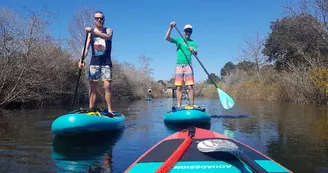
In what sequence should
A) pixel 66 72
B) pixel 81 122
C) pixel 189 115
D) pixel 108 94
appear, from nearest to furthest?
pixel 81 122, pixel 108 94, pixel 189 115, pixel 66 72

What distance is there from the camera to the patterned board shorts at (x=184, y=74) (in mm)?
7152

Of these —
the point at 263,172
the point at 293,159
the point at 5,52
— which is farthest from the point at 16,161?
the point at 5,52

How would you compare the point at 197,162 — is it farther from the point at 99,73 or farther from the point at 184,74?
the point at 184,74

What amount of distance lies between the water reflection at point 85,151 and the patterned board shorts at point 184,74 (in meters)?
2.34

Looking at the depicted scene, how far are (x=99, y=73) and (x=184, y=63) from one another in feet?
7.79

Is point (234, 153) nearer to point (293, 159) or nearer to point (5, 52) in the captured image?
point (293, 159)

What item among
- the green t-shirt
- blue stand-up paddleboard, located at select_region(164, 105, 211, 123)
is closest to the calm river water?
blue stand-up paddleboard, located at select_region(164, 105, 211, 123)

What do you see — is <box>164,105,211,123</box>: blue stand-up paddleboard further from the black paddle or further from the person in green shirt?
the black paddle

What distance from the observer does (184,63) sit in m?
7.25

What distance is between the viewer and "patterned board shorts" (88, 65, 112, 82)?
5.59 m

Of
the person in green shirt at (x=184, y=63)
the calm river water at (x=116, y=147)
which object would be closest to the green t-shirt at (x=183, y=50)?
the person in green shirt at (x=184, y=63)

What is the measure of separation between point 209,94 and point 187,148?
30.5 meters

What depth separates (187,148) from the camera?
98.2 inches

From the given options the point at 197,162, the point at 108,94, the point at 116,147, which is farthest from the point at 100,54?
the point at 197,162
